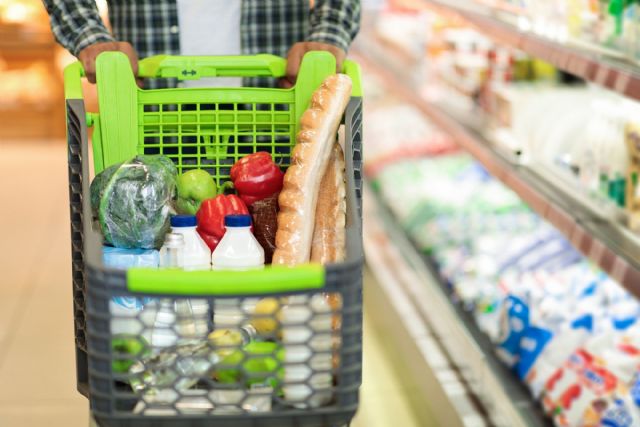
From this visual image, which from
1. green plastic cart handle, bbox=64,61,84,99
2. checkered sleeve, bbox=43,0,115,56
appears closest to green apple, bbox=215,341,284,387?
green plastic cart handle, bbox=64,61,84,99

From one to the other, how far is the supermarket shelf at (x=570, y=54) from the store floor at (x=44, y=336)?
3.64 ft

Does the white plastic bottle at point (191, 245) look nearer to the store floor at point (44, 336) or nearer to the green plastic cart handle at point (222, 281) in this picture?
the green plastic cart handle at point (222, 281)

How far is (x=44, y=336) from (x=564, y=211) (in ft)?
6.64

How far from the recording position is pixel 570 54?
2525 millimetres

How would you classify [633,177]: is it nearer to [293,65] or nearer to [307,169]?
[293,65]

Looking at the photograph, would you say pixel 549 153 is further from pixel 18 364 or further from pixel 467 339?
pixel 18 364

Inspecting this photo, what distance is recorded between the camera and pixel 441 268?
362cm

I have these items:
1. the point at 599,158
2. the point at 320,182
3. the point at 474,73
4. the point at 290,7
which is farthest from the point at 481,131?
the point at 320,182

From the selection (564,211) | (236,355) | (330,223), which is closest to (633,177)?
(564,211)

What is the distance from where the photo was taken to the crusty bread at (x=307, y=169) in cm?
164

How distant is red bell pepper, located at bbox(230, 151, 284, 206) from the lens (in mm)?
1759

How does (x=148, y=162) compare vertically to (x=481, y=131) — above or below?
above

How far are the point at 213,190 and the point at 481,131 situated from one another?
1.99 m

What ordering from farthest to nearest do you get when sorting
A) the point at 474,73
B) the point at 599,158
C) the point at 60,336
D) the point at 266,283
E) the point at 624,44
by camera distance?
the point at 474,73, the point at 60,336, the point at 599,158, the point at 624,44, the point at 266,283
